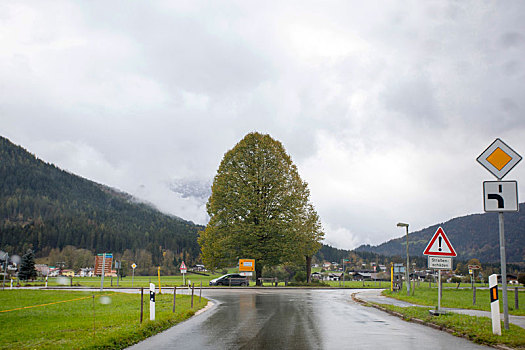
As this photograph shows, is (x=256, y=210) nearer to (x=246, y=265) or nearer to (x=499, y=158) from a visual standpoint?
(x=246, y=265)

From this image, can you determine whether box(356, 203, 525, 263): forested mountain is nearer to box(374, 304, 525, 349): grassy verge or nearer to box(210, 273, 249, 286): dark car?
box(210, 273, 249, 286): dark car

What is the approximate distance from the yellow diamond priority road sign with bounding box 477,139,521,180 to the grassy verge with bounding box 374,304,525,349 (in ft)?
12.2

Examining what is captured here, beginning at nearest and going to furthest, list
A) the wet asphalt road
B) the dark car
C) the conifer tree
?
the wet asphalt road < the dark car < the conifer tree

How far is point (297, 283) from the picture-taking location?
47.3 m

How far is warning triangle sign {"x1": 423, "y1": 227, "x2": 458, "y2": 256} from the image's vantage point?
14.1 m

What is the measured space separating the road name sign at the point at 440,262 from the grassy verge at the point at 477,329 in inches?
61.7

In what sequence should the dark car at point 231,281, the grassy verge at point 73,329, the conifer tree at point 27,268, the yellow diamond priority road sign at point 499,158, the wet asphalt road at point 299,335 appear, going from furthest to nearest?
the conifer tree at point 27,268 → the dark car at point 231,281 → the yellow diamond priority road sign at point 499,158 → the grassy verge at point 73,329 → the wet asphalt road at point 299,335

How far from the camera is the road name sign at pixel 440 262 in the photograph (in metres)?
14.0

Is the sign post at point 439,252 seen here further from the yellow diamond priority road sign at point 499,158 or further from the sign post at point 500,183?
the yellow diamond priority road sign at point 499,158

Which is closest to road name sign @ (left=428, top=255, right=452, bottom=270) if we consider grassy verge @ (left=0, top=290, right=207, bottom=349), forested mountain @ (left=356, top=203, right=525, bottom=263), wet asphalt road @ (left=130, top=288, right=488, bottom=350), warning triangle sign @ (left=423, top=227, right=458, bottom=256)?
warning triangle sign @ (left=423, top=227, right=458, bottom=256)

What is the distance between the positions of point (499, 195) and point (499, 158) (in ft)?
3.15

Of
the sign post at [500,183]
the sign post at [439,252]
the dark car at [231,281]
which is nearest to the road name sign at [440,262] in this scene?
the sign post at [439,252]

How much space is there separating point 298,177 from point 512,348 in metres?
39.1

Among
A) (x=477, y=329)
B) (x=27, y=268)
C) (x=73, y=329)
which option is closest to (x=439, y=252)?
(x=477, y=329)
